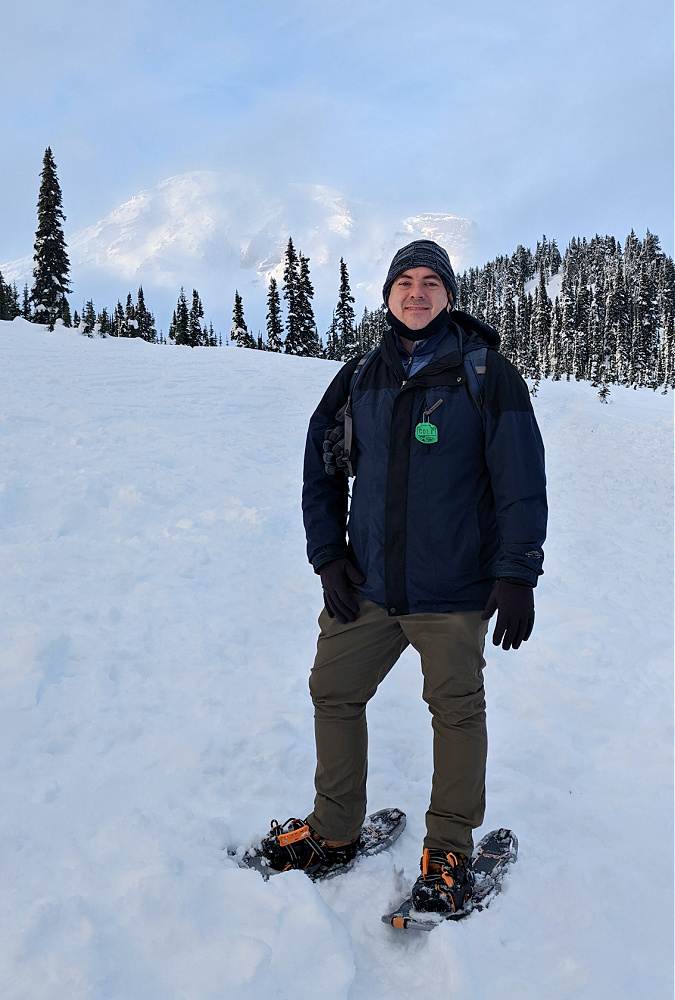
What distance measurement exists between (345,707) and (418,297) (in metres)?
2.15

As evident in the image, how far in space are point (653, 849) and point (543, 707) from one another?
148cm

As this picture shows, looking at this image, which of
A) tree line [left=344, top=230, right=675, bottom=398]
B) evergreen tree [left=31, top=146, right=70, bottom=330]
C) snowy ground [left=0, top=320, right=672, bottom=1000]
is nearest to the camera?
snowy ground [left=0, top=320, right=672, bottom=1000]

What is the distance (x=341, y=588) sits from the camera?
3.07m

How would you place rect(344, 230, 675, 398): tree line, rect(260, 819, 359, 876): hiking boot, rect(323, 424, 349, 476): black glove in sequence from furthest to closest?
rect(344, 230, 675, 398): tree line, rect(323, 424, 349, 476): black glove, rect(260, 819, 359, 876): hiking boot

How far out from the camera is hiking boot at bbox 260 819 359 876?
3010 mm

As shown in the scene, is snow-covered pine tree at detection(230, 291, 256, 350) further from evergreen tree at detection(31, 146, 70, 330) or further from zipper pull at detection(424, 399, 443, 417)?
zipper pull at detection(424, 399, 443, 417)

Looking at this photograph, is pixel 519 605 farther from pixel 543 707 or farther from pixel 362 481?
pixel 543 707

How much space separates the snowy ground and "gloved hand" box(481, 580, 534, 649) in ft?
4.29

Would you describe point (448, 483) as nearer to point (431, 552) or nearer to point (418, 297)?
point (431, 552)

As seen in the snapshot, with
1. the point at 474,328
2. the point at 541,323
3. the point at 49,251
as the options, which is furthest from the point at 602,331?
the point at 474,328

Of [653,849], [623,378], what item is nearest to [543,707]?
[653,849]

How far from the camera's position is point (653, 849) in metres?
3.28

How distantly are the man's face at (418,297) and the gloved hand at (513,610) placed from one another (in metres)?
1.38

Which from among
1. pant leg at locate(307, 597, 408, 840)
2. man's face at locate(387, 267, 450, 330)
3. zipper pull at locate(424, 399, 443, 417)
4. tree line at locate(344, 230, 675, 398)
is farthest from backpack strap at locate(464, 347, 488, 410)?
tree line at locate(344, 230, 675, 398)
